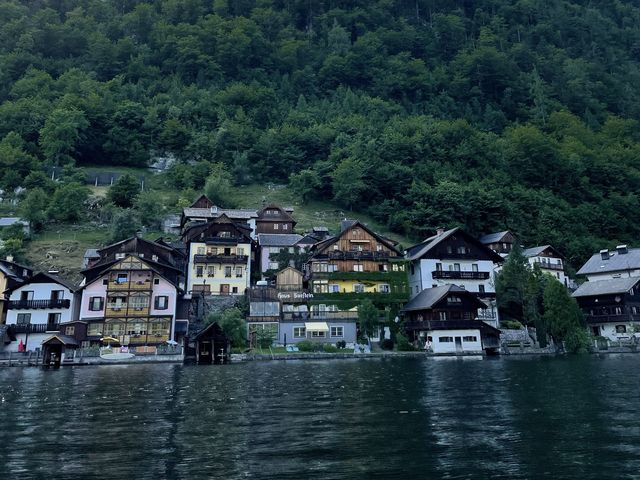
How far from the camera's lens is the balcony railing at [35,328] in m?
58.5

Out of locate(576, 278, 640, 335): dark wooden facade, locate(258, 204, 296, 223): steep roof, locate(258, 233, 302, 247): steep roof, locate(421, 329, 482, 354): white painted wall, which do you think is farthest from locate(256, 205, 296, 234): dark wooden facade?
locate(576, 278, 640, 335): dark wooden facade

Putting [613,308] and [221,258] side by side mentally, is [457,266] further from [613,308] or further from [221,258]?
[221,258]

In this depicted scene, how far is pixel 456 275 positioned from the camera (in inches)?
2751

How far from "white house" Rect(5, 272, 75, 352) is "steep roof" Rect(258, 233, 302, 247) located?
2696cm

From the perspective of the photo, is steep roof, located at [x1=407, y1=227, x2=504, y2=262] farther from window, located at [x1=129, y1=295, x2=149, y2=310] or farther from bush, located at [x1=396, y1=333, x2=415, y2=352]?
window, located at [x1=129, y1=295, x2=149, y2=310]

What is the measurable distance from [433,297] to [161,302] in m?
30.8

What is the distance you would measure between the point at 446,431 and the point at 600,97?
543 feet

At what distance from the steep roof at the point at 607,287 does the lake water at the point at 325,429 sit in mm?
43493

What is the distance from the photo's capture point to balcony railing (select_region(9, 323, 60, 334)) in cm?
5850

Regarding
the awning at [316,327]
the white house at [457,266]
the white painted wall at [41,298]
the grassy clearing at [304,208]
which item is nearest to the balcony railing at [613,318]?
the white house at [457,266]

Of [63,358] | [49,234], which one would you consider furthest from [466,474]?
[49,234]

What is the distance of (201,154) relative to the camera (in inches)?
4592

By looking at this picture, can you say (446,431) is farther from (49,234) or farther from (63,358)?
(49,234)

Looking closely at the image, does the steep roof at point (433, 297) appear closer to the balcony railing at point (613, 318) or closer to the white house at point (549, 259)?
the balcony railing at point (613, 318)
